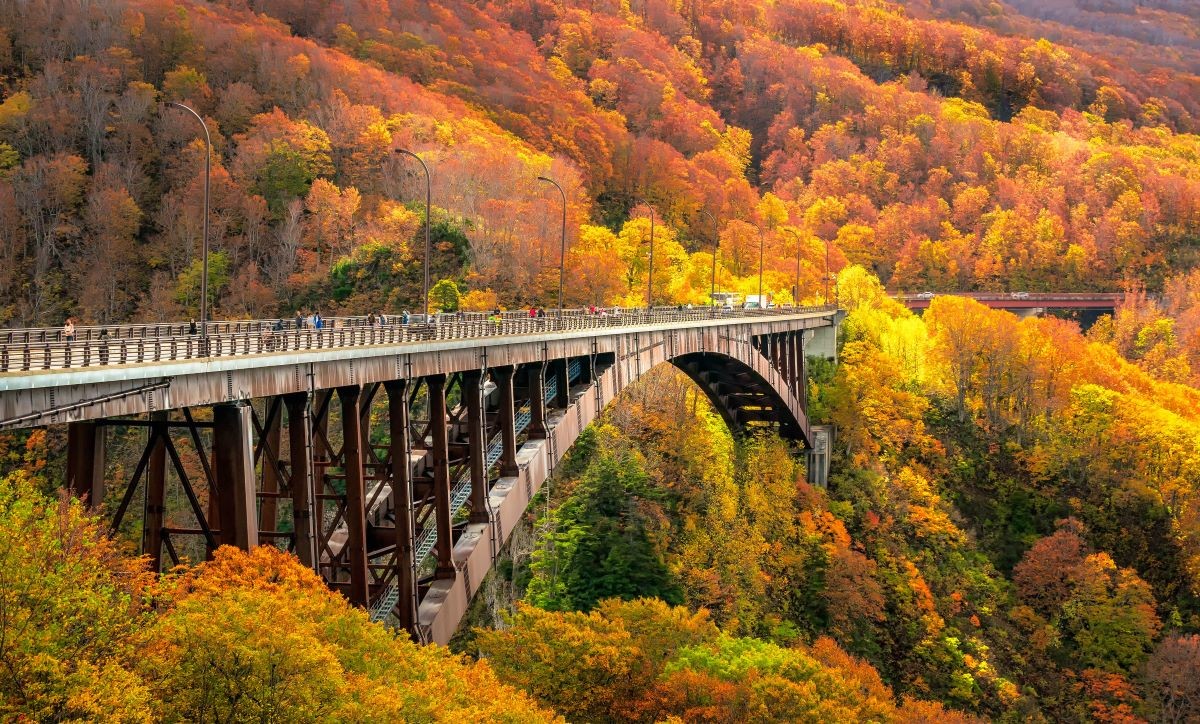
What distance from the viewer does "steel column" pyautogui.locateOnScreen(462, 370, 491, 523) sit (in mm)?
34625

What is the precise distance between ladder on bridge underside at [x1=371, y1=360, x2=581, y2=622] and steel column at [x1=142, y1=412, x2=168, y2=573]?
308 inches

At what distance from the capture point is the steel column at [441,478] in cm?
3194

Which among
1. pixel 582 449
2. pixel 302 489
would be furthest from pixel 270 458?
pixel 582 449

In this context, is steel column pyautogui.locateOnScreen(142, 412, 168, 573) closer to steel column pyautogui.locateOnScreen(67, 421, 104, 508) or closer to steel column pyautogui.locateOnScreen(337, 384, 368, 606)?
steel column pyautogui.locateOnScreen(67, 421, 104, 508)

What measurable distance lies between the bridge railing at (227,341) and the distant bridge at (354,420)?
6 centimetres

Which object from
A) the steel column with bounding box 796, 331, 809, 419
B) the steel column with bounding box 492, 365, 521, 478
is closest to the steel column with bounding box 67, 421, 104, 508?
the steel column with bounding box 492, 365, 521, 478

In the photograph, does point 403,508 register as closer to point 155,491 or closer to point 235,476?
point 235,476

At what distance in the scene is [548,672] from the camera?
3906 centimetres

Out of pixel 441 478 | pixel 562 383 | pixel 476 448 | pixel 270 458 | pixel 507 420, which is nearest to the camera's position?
pixel 270 458

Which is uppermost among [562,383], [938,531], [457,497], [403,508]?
[562,383]

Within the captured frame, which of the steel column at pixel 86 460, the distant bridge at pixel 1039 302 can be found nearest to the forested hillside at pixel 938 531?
the steel column at pixel 86 460

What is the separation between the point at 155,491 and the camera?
2275cm

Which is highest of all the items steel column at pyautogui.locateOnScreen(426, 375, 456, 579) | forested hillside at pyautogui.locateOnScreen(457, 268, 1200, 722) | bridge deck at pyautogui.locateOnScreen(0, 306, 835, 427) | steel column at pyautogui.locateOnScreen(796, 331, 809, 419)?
bridge deck at pyautogui.locateOnScreen(0, 306, 835, 427)

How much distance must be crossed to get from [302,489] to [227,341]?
11.1ft
